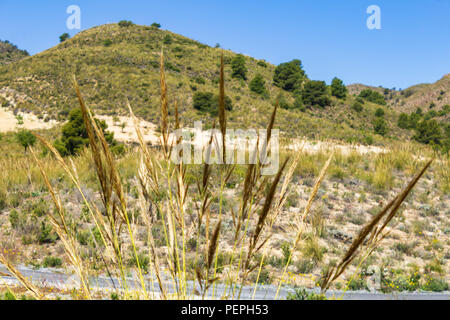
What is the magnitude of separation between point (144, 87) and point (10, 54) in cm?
5443

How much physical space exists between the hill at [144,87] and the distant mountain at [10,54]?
18.7 m

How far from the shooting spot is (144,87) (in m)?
35.5

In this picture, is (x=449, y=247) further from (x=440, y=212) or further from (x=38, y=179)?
(x=38, y=179)

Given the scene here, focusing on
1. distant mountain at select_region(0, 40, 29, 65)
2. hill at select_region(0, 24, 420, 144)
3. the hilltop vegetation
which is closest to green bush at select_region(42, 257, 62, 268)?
hill at select_region(0, 24, 420, 144)

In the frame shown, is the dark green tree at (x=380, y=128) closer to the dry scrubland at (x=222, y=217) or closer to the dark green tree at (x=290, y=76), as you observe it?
the dark green tree at (x=290, y=76)

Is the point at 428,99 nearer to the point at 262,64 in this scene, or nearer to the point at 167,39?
the point at 262,64

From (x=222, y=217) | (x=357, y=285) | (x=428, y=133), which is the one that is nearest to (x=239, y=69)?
(x=428, y=133)

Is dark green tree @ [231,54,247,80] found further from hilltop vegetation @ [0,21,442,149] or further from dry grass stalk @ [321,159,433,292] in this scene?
dry grass stalk @ [321,159,433,292]

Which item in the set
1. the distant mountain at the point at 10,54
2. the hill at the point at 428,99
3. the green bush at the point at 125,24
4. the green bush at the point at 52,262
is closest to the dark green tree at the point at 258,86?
the green bush at the point at 125,24

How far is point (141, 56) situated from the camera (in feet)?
145

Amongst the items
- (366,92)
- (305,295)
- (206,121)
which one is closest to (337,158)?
(305,295)

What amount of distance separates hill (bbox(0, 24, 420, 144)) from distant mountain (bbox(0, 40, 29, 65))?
18683mm

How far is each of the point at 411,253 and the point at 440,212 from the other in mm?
2347

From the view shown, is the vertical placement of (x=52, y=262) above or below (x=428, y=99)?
below
